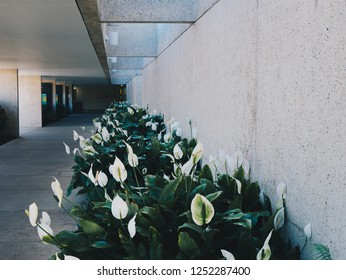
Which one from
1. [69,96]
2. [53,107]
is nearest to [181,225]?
[53,107]

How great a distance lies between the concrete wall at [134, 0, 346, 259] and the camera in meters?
1.88

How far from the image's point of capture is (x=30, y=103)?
21.3 meters

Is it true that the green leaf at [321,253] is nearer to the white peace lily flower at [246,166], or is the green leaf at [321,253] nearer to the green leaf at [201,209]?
the green leaf at [201,209]

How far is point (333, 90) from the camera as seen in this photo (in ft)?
6.19

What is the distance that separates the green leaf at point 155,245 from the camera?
2.02 metres

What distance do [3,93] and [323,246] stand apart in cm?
1556

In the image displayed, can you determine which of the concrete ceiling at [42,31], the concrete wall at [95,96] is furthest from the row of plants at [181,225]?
the concrete wall at [95,96]

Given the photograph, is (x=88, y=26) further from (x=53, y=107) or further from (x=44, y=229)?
(x=53, y=107)

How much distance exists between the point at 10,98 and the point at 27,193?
1038cm

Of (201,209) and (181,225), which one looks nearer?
(201,209)

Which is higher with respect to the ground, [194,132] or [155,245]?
[194,132]

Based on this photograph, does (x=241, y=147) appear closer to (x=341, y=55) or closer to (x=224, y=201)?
(x=224, y=201)

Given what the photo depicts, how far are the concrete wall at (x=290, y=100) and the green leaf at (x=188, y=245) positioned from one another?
0.52 metres

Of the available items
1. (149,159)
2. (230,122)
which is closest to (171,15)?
(149,159)
